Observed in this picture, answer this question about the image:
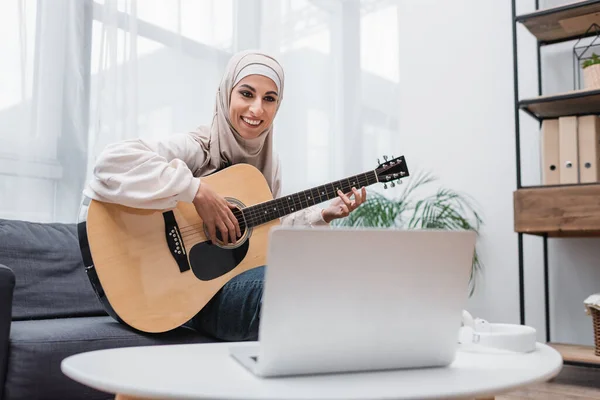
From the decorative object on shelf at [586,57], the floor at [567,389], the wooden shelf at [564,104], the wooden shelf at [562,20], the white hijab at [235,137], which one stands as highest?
the wooden shelf at [562,20]

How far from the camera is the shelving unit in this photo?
2.09m

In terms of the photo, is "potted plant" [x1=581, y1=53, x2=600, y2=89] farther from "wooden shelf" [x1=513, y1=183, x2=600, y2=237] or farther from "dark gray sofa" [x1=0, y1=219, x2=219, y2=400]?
"dark gray sofa" [x1=0, y1=219, x2=219, y2=400]

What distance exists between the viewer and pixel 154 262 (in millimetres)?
1384

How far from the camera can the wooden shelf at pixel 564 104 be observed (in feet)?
7.20

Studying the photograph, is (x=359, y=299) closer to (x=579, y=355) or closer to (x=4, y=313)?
(x=4, y=313)

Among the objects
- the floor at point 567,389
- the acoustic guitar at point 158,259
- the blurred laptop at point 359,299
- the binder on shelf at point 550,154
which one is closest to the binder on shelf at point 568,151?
the binder on shelf at point 550,154

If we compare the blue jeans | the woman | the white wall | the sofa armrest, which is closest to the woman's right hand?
the woman

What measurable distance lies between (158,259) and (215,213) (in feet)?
0.56

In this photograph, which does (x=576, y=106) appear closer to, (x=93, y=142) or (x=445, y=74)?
(x=445, y=74)

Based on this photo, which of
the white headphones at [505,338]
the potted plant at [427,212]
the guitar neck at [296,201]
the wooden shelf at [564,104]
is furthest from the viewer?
the potted plant at [427,212]

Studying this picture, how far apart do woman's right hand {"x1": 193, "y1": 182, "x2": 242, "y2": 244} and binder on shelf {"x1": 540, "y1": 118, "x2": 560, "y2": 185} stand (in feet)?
4.49

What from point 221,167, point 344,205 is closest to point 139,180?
point 221,167

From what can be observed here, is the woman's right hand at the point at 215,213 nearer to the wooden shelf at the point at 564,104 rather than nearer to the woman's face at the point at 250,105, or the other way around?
the woman's face at the point at 250,105

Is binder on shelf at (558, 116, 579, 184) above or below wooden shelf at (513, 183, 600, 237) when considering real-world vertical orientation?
above
